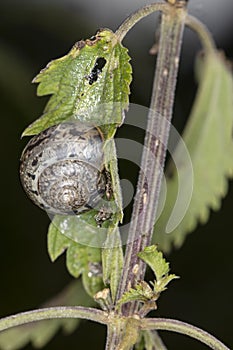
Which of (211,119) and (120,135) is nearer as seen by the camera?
(211,119)

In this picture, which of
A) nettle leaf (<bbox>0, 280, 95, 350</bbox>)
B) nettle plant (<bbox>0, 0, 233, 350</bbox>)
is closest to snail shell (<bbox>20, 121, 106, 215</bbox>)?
nettle plant (<bbox>0, 0, 233, 350</bbox>)

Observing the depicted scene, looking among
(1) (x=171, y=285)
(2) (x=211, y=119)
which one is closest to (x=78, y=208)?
(2) (x=211, y=119)

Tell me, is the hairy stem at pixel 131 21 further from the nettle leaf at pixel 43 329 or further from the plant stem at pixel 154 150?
the nettle leaf at pixel 43 329

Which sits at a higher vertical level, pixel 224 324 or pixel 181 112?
pixel 181 112

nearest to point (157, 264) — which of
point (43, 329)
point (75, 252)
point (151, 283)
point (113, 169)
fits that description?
point (151, 283)

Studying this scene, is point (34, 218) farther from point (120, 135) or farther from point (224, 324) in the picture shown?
point (224, 324)

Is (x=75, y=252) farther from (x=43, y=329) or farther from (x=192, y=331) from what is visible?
(x=43, y=329)
